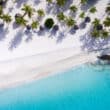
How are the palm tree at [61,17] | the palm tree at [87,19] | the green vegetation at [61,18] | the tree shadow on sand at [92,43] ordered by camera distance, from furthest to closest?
the palm tree at [87,19] < the palm tree at [61,17] < the green vegetation at [61,18] < the tree shadow on sand at [92,43]

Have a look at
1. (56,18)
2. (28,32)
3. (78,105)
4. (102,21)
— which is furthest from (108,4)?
(78,105)

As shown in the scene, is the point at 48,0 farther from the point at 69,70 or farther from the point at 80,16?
the point at 69,70

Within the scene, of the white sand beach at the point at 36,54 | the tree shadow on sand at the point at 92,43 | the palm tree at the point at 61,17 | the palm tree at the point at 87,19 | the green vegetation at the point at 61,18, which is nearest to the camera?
the white sand beach at the point at 36,54

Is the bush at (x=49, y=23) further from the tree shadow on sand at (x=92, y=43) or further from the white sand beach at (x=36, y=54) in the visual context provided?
the tree shadow on sand at (x=92, y=43)

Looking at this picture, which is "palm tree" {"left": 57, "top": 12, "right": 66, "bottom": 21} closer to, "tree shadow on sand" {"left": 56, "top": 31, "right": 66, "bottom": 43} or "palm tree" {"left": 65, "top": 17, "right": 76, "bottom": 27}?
"palm tree" {"left": 65, "top": 17, "right": 76, "bottom": 27}

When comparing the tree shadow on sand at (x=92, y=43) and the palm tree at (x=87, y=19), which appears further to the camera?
the palm tree at (x=87, y=19)

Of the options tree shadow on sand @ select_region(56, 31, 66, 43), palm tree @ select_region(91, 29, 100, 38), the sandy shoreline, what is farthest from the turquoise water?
tree shadow on sand @ select_region(56, 31, 66, 43)

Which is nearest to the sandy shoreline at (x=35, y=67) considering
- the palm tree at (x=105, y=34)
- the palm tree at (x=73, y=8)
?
the palm tree at (x=105, y=34)

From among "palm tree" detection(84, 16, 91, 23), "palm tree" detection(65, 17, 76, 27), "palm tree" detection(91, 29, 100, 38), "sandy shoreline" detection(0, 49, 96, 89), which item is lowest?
"sandy shoreline" detection(0, 49, 96, 89)
